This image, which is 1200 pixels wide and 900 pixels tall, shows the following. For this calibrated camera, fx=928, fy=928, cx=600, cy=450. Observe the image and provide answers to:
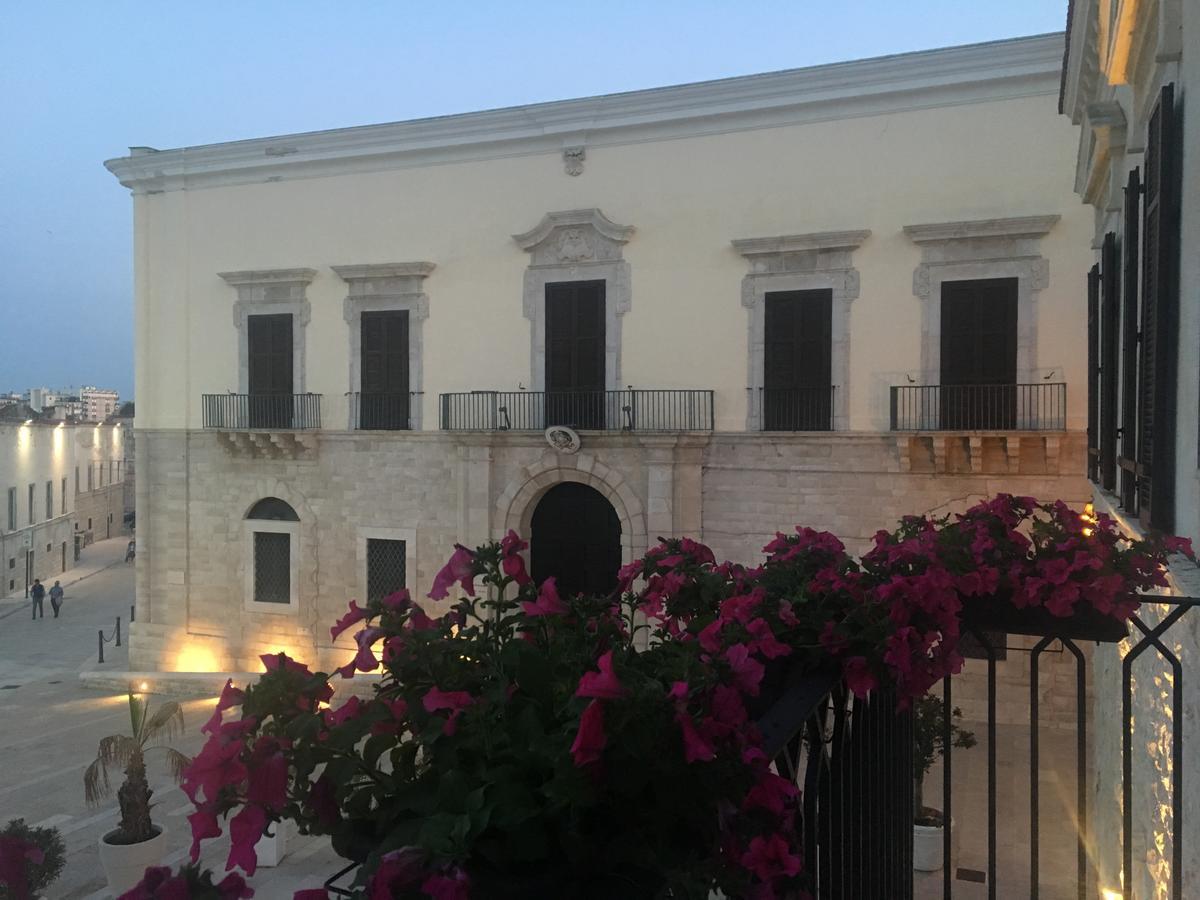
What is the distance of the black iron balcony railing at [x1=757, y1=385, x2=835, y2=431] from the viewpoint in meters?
13.2

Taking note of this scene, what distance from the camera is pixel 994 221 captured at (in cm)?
1223

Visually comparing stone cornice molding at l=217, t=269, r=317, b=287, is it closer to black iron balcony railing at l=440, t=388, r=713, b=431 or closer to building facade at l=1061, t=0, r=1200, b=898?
black iron balcony railing at l=440, t=388, r=713, b=431

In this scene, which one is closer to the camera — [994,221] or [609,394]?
[994,221]

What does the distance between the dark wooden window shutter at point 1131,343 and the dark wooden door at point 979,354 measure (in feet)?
23.5

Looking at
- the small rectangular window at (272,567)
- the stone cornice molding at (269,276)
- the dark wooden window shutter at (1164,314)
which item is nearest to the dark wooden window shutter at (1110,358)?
the dark wooden window shutter at (1164,314)

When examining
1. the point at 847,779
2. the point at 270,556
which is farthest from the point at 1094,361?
the point at 270,556

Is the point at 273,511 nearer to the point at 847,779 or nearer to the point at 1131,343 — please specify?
the point at 1131,343

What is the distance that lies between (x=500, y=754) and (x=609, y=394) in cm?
1294

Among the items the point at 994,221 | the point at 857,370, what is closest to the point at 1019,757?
the point at 857,370

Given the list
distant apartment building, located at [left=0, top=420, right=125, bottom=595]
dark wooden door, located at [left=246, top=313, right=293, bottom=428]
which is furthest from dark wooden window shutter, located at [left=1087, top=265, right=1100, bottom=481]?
distant apartment building, located at [left=0, top=420, right=125, bottom=595]

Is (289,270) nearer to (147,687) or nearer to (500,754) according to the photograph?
(147,687)

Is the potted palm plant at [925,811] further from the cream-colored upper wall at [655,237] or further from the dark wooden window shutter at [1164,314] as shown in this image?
the cream-colored upper wall at [655,237]

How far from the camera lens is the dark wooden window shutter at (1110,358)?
6.14m

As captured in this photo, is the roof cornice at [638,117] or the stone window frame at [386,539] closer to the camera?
the roof cornice at [638,117]
